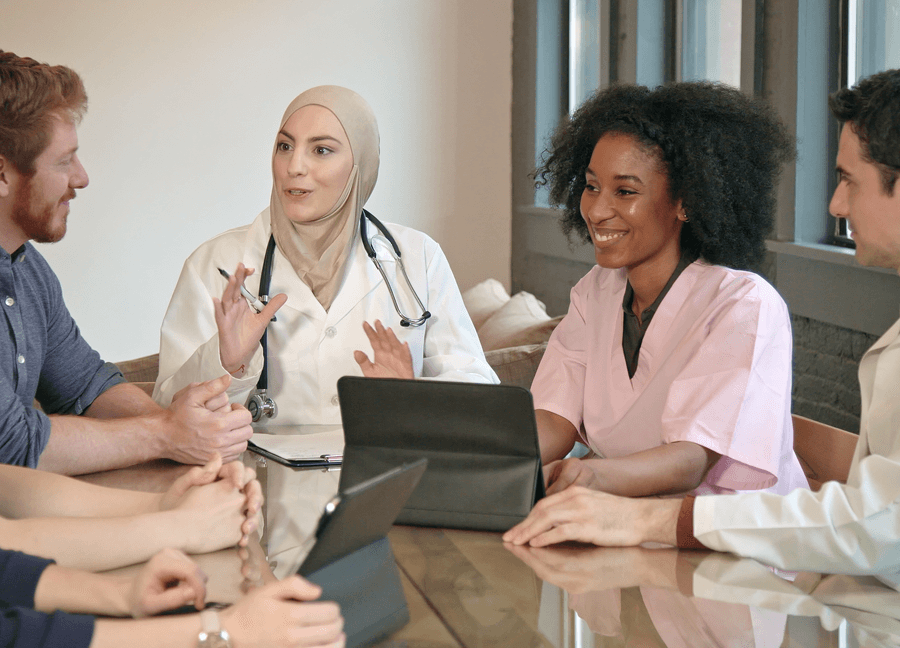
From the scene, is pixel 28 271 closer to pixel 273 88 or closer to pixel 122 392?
pixel 122 392

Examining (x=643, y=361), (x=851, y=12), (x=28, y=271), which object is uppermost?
(x=851, y=12)

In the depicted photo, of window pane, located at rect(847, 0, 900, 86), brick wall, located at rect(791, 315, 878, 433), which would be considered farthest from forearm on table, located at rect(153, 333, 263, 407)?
window pane, located at rect(847, 0, 900, 86)

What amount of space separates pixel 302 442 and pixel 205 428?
20 cm

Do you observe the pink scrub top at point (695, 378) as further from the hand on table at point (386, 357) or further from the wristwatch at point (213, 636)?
the wristwatch at point (213, 636)

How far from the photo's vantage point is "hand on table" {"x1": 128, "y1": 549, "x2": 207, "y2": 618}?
2.88 ft

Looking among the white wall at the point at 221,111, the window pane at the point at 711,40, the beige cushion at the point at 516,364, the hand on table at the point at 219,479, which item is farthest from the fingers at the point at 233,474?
the white wall at the point at 221,111

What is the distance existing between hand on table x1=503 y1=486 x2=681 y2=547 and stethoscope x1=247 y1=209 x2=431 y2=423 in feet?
2.75

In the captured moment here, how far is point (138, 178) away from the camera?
4496mm

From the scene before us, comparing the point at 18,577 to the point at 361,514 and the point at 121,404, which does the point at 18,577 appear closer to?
the point at 361,514

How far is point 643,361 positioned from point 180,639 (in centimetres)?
109

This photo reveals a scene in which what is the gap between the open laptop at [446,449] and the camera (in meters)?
1.15

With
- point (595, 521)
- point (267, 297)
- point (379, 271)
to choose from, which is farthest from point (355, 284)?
point (595, 521)

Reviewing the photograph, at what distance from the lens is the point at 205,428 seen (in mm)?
1533

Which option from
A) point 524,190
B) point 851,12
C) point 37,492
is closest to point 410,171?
point 524,190
